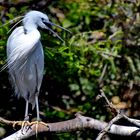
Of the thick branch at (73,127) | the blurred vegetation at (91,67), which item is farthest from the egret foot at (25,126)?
the blurred vegetation at (91,67)

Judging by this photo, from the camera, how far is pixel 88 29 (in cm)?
415

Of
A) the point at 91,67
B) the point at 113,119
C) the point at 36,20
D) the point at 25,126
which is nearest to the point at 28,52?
the point at 36,20

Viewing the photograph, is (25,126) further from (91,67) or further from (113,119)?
(91,67)

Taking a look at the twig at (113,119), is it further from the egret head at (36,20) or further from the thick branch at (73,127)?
the egret head at (36,20)

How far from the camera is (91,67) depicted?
3.85 meters

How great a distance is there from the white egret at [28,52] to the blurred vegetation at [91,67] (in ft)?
1.99

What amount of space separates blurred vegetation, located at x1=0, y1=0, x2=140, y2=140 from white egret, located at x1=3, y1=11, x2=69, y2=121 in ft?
1.99

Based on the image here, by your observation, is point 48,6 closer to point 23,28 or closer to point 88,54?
point 88,54

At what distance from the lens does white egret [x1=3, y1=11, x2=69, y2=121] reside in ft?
9.45

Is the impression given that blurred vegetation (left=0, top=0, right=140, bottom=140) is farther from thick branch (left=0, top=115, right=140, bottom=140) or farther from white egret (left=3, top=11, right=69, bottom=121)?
thick branch (left=0, top=115, right=140, bottom=140)

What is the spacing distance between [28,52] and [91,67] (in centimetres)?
99

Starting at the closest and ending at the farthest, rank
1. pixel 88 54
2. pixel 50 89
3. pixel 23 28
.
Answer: pixel 23 28
pixel 88 54
pixel 50 89

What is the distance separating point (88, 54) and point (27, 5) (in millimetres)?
522

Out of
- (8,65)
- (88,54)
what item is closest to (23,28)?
(8,65)
